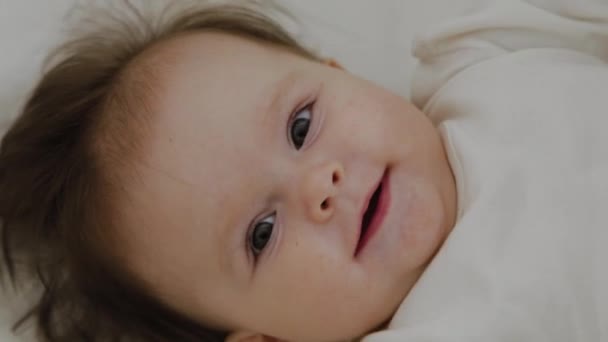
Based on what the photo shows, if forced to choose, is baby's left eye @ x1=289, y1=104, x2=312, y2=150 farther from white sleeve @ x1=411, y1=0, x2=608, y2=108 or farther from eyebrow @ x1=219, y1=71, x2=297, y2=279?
white sleeve @ x1=411, y1=0, x2=608, y2=108

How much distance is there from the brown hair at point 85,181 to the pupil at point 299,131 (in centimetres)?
15

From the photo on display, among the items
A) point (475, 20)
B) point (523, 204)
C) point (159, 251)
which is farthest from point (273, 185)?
point (475, 20)

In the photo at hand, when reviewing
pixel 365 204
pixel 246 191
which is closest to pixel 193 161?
pixel 246 191

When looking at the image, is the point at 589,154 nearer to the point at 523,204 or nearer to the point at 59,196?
the point at 523,204

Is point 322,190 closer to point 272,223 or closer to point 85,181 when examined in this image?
point 272,223

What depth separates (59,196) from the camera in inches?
38.9

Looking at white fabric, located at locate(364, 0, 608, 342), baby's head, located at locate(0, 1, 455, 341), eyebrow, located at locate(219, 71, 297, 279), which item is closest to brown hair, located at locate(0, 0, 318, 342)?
baby's head, located at locate(0, 1, 455, 341)

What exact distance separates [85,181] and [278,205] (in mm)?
215

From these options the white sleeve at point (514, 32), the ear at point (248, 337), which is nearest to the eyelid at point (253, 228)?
the ear at point (248, 337)

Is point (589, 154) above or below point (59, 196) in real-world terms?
above

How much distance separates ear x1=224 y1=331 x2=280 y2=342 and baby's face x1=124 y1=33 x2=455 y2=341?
0.02 metres

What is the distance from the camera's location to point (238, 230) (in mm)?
884

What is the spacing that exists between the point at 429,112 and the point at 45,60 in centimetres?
49

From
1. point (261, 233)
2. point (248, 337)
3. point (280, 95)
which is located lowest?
point (248, 337)
